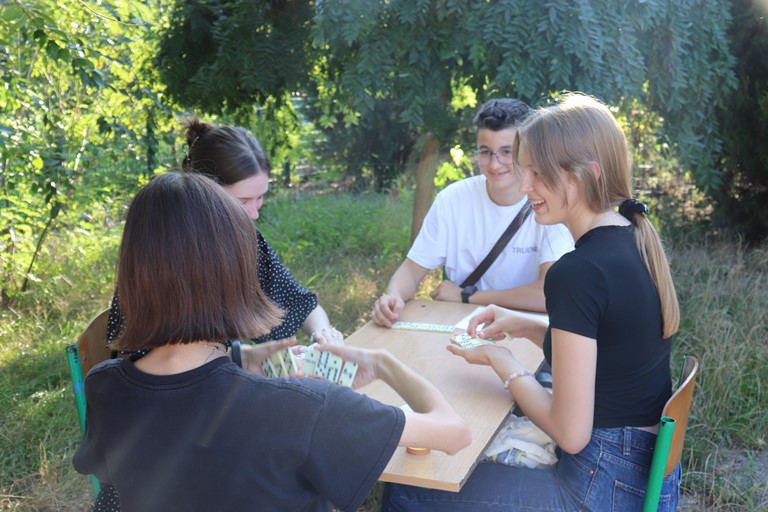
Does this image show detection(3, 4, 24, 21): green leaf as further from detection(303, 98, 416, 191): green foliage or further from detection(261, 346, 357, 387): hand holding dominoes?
detection(303, 98, 416, 191): green foliage

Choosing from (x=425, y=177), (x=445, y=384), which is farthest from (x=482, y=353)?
(x=425, y=177)

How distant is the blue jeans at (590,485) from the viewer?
6.70 feet

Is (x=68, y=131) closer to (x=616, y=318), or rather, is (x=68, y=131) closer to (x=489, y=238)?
(x=489, y=238)

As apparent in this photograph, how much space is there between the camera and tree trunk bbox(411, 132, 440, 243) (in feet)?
19.0

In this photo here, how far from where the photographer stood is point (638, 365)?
2041mm

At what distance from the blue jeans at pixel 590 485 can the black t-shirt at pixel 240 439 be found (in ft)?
2.55

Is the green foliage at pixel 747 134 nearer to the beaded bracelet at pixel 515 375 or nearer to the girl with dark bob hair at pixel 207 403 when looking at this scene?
the beaded bracelet at pixel 515 375

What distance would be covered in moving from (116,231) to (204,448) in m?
5.97

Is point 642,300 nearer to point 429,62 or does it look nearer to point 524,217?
point 524,217

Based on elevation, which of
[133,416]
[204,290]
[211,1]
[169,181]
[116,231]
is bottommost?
[116,231]

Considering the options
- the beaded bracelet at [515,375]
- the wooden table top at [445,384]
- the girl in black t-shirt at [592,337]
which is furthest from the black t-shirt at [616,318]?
the wooden table top at [445,384]

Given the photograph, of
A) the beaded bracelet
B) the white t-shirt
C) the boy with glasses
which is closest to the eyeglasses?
the boy with glasses

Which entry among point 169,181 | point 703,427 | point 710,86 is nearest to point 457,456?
point 169,181

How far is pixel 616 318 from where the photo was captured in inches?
77.2
